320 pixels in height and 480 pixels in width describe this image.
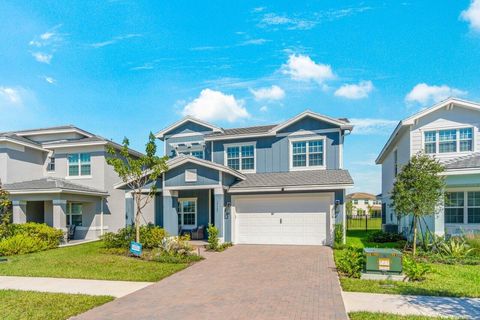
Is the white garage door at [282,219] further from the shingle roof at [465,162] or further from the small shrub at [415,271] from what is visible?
the small shrub at [415,271]

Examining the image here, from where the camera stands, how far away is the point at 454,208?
15633mm

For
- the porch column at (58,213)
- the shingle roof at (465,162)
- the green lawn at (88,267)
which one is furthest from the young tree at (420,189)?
the porch column at (58,213)

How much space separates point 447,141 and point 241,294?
13.8 meters

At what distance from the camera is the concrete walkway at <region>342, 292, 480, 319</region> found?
258 inches

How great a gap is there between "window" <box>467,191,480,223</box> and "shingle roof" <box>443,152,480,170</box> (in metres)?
1.83

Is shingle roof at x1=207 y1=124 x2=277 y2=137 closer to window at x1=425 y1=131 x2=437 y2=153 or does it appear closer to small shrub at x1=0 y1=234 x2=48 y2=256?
window at x1=425 y1=131 x2=437 y2=153

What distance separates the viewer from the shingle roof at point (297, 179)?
15648mm

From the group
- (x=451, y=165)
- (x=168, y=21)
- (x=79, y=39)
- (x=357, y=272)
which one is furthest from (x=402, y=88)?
(x=79, y=39)

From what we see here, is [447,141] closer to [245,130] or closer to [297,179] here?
[297,179]

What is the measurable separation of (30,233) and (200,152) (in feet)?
33.5

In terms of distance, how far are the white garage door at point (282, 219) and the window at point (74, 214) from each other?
428 inches

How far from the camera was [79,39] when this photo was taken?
48.3 ft

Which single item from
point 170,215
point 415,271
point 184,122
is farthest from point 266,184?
point 415,271

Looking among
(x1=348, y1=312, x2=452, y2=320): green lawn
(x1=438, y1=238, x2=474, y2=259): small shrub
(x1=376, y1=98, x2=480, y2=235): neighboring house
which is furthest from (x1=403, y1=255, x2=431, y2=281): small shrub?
(x1=376, y1=98, x2=480, y2=235): neighboring house
